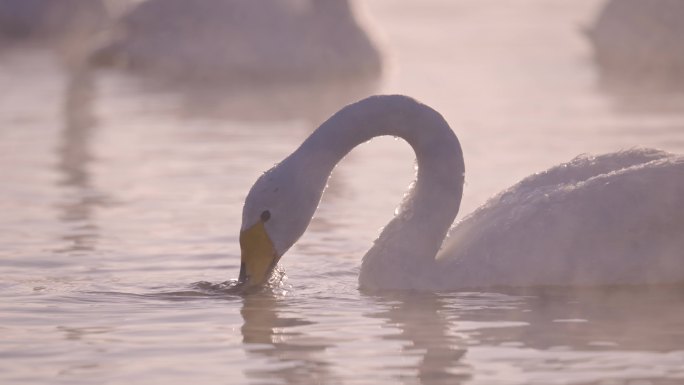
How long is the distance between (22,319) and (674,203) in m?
3.42

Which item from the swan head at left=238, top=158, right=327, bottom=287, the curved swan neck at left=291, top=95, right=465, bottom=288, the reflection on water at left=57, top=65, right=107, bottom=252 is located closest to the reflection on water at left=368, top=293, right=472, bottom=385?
the curved swan neck at left=291, top=95, right=465, bottom=288

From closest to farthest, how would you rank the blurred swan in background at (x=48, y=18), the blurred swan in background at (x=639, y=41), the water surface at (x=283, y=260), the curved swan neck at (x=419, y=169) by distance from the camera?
the water surface at (x=283, y=260) < the curved swan neck at (x=419, y=169) < the blurred swan in background at (x=639, y=41) < the blurred swan in background at (x=48, y=18)

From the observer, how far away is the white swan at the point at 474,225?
864 cm

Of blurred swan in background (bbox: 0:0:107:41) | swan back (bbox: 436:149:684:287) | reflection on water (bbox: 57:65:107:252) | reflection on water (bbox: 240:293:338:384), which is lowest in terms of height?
reflection on water (bbox: 240:293:338:384)

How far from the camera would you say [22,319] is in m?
8.20

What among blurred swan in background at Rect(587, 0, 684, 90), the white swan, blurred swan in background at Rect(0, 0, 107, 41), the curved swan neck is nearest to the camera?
the white swan

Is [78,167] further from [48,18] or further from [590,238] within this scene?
[48,18]

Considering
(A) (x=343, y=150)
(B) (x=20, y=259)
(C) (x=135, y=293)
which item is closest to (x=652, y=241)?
(A) (x=343, y=150)

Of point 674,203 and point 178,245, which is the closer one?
point 674,203

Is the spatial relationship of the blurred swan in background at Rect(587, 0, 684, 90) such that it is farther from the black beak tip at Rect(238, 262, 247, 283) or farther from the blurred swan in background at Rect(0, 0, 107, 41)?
the black beak tip at Rect(238, 262, 247, 283)

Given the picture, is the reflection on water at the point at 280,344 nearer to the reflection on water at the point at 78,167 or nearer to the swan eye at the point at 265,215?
the swan eye at the point at 265,215

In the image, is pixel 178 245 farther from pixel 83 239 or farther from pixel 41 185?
pixel 41 185

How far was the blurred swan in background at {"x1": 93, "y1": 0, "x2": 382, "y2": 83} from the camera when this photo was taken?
2038cm

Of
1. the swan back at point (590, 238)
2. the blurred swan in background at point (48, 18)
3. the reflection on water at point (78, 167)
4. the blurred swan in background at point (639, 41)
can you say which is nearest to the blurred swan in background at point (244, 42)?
the reflection on water at point (78, 167)
